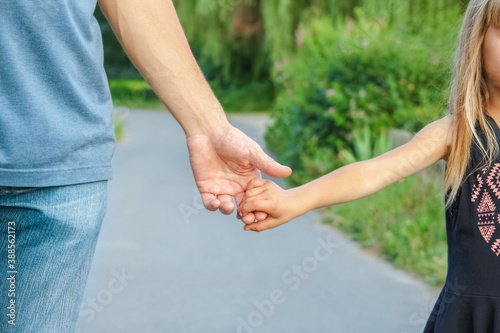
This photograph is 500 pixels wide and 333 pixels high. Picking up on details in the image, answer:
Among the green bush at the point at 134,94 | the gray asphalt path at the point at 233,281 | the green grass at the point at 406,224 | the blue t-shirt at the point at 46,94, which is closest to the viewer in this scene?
the blue t-shirt at the point at 46,94

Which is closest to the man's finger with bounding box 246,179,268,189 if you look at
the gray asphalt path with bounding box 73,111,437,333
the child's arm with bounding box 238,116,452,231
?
the child's arm with bounding box 238,116,452,231

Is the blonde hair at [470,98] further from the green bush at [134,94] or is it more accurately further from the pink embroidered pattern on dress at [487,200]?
the green bush at [134,94]

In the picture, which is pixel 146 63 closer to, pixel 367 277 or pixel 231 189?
pixel 231 189

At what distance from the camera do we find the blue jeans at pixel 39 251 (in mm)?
1427

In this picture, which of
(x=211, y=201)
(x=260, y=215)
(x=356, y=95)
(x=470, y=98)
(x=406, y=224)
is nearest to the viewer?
(x=211, y=201)

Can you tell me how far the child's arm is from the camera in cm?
196

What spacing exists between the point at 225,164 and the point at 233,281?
3.10 meters

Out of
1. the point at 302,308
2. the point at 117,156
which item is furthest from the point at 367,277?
the point at 117,156

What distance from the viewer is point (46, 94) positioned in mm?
1445

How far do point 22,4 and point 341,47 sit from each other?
6.74 meters

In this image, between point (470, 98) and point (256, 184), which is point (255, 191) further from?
point (470, 98)

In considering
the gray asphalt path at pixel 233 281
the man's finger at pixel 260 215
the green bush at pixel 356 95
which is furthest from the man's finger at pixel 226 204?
the green bush at pixel 356 95

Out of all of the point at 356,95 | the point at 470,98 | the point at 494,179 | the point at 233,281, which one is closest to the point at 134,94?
the point at 356,95

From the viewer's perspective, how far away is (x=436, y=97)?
762 cm
